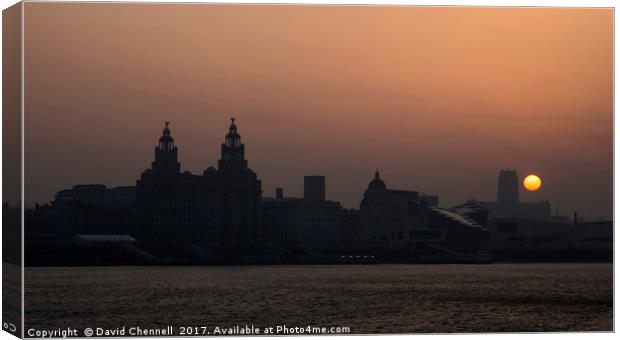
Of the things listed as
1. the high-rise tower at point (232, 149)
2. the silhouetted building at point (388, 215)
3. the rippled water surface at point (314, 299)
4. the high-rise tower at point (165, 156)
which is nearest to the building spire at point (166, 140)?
the high-rise tower at point (165, 156)

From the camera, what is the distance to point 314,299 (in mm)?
21266

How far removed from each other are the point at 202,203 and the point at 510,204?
3.38 m

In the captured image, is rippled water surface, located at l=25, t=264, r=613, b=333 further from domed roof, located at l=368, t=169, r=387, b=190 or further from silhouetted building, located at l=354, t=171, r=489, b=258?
domed roof, located at l=368, t=169, r=387, b=190

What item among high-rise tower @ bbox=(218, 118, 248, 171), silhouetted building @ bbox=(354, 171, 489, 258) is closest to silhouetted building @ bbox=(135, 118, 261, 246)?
high-rise tower @ bbox=(218, 118, 248, 171)

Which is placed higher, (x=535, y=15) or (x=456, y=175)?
(x=535, y=15)

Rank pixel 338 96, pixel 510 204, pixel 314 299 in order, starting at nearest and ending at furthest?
1. pixel 314 299
2. pixel 338 96
3. pixel 510 204

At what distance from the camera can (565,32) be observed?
70.0 ft

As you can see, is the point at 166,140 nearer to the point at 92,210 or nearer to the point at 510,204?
the point at 92,210

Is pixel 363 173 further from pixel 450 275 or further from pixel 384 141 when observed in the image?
pixel 450 275

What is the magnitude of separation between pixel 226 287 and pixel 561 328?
11.8 ft

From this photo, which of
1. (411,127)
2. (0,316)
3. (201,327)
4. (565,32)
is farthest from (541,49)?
(0,316)

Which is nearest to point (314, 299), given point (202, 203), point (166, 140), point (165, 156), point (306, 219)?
point (306, 219)

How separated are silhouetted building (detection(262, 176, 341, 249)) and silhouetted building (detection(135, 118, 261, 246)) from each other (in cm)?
18

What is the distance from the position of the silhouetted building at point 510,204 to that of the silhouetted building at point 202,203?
2.56 meters
